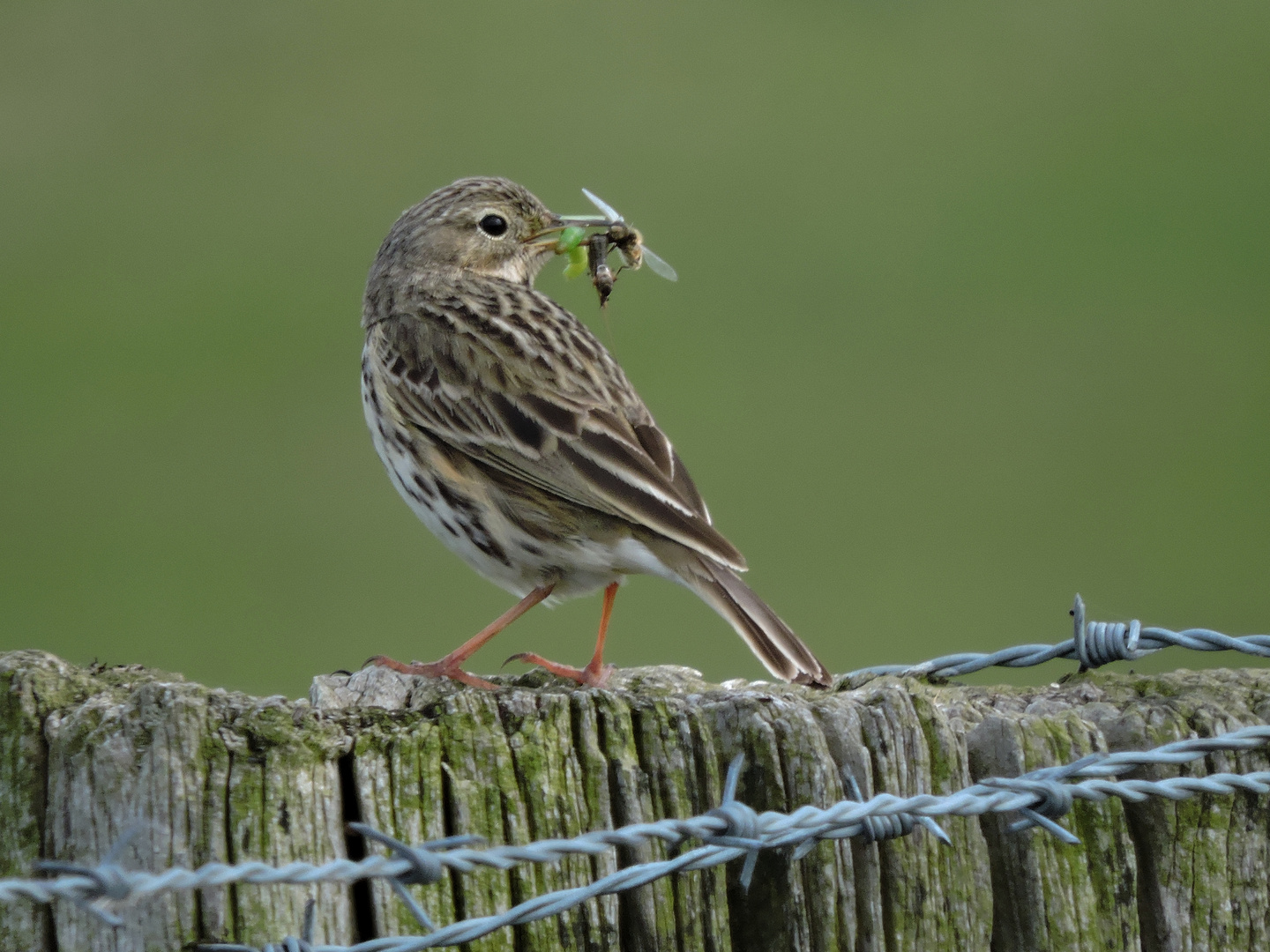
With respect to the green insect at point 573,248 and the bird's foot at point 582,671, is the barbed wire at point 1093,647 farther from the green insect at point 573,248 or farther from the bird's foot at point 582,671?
the green insect at point 573,248

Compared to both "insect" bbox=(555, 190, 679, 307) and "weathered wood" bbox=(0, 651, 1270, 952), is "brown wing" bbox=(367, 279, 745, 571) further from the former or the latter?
"weathered wood" bbox=(0, 651, 1270, 952)

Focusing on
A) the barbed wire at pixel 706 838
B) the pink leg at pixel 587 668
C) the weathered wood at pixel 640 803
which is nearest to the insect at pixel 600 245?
the pink leg at pixel 587 668

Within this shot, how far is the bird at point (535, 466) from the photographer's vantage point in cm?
603

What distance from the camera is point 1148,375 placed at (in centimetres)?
1662

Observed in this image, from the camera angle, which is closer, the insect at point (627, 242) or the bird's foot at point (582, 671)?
the bird's foot at point (582, 671)

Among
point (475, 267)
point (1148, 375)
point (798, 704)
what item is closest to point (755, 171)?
point (1148, 375)

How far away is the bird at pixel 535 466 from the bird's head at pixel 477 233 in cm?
46

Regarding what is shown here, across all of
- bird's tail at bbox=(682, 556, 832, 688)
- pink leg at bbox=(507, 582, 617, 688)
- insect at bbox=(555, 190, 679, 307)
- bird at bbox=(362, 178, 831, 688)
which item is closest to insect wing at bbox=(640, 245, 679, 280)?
insect at bbox=(555, 190, 679, 307)

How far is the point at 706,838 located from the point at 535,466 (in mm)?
2957

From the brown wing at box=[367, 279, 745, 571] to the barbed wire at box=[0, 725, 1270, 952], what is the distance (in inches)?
91.6

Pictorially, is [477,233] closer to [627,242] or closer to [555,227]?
Result: [555,227]

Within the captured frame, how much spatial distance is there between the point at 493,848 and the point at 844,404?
1266 cm

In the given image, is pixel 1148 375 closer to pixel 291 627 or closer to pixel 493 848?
pixel 291 627

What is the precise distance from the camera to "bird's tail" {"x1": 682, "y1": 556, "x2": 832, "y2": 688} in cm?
550
